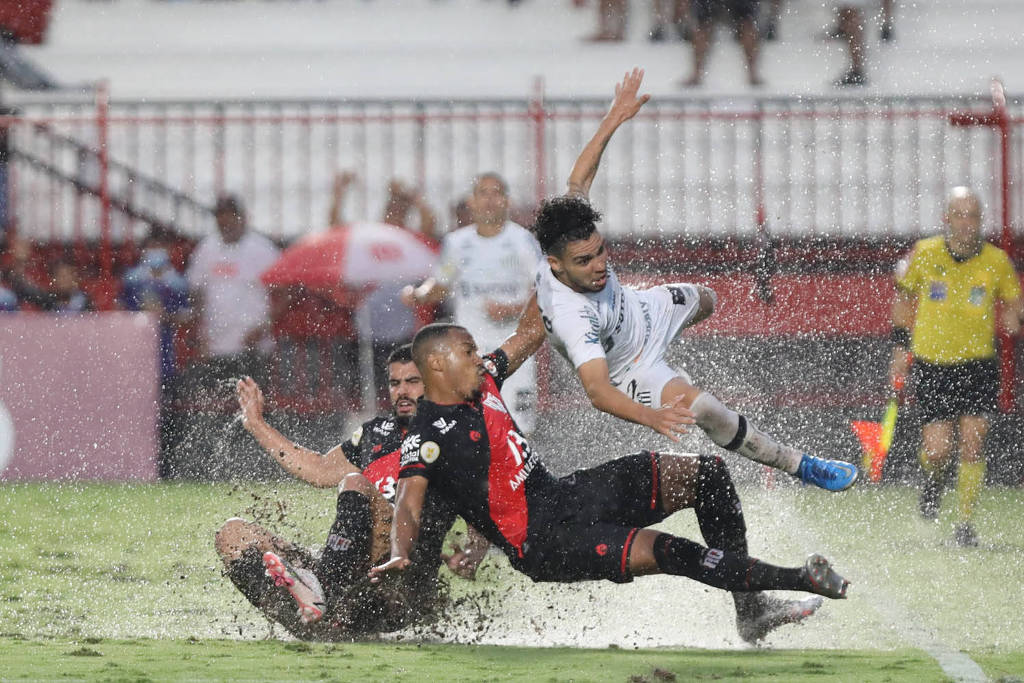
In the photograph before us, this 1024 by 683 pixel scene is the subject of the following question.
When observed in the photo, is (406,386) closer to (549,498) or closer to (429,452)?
(429,452)

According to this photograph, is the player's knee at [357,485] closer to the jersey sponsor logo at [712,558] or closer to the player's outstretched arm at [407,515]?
the player's outstretched arm at [407,515]

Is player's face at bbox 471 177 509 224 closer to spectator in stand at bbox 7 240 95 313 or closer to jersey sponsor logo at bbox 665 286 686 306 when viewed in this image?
jersey sponsor logo at bbox 665 286 686 306

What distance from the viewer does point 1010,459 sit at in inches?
470

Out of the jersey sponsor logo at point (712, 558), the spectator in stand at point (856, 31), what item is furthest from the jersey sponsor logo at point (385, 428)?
the spectator in stand at point (856, 31)

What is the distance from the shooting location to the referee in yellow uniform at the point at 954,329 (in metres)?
9.25

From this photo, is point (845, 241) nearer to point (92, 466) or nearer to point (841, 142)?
point (841, 142)

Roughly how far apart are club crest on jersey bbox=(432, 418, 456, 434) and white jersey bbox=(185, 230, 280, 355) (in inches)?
270

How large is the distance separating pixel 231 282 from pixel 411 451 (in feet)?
23.1

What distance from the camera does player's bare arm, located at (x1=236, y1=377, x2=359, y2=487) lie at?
6.44 metres

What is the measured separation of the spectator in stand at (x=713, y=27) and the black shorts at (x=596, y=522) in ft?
30.7

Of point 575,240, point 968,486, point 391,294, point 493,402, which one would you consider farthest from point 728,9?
point 493,402

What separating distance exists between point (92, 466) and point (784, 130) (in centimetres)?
651

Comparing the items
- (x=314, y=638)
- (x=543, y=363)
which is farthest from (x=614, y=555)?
(x=543, y=363)

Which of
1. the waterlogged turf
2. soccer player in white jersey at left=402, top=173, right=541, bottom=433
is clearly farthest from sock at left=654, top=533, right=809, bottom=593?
soccer player in white jersey at left=402, top=173, right=541, bottom=433
